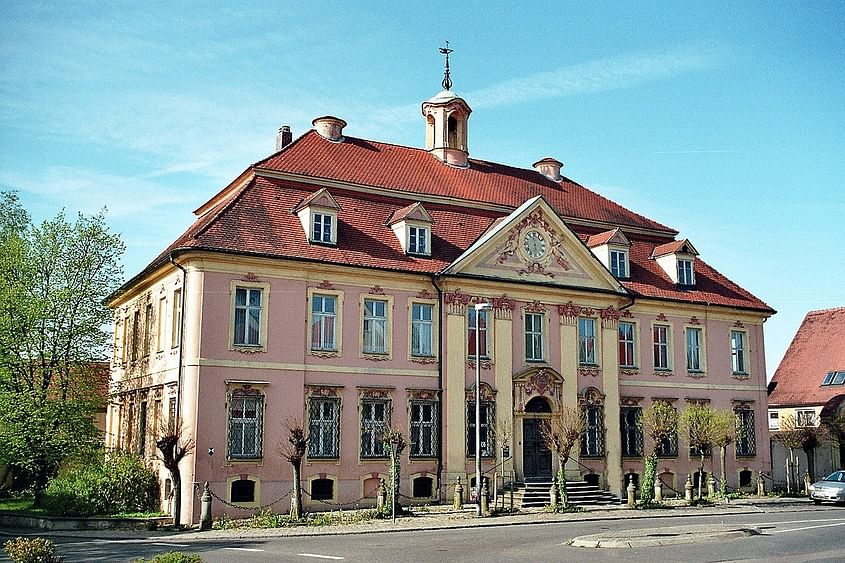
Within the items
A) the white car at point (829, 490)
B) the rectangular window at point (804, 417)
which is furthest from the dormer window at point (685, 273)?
the rectangular window at point (804, 417)

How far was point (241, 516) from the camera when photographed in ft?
93.2

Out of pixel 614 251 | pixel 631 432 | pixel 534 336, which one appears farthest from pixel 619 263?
pixel 631 432

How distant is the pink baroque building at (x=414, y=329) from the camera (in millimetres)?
29703

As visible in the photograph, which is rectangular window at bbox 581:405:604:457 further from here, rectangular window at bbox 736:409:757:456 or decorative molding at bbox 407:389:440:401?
rectangular window at bbox 736:409:757:456

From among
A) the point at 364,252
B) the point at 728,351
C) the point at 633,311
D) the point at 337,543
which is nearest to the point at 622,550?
the point at 337,543

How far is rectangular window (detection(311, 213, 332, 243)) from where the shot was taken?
3173 cm

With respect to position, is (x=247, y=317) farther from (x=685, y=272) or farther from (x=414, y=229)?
(x=685, y=272)

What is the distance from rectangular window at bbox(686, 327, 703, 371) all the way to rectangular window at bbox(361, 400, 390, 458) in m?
14.7

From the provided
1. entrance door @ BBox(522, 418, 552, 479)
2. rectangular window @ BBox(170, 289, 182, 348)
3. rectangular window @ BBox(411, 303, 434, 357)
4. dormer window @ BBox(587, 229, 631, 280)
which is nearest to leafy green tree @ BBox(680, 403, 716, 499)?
entrance door @ BBox(522, 418, 552, 479)

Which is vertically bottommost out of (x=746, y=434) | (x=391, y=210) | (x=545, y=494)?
(x=545, y=494)

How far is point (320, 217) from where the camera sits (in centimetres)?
3188

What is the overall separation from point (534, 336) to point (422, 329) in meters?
4.74

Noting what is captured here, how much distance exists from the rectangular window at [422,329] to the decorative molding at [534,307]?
13.0 feet

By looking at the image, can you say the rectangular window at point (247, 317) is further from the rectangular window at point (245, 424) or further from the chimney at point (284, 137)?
the chimney at point (284, 137)
